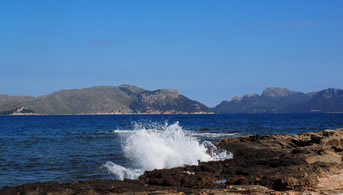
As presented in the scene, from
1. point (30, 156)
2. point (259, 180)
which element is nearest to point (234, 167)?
point (259, 180)

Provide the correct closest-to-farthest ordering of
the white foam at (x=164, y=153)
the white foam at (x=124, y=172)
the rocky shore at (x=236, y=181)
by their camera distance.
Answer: the rocky shore at (x=236, y=181)
the white foam at (x=124, y=172)
the white foam at (x=164, y=153)

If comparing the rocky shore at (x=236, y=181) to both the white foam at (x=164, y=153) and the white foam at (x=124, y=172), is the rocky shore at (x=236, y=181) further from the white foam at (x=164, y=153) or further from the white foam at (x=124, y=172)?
the white foam at (x=164, y=153)

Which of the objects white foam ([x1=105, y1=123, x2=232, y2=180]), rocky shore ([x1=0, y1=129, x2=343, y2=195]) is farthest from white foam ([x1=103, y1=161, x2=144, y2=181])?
rocky shore ([x1=0, y1=129, x2=343, y2=195])

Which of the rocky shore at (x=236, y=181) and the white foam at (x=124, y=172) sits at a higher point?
the rocky shore at (x=236, y=181)

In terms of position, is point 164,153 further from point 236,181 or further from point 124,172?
point 236,181

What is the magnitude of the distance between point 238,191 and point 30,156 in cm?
1847

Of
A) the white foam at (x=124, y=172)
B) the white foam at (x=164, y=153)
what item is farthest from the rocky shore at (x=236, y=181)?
the white foam at (x=164, y=153)

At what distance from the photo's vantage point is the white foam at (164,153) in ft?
61.7

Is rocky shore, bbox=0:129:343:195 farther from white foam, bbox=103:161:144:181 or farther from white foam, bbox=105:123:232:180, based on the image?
white foam, bbox=105:123:232:180

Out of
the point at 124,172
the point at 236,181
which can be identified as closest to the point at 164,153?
the point at 124,172

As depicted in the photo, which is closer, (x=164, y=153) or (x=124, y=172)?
(x=124, y=172)

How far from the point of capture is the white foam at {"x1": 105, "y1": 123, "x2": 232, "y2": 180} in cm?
1880

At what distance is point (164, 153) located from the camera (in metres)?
20.1

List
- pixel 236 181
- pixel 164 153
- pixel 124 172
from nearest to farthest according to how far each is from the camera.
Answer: pixel 236 181 → pixel 124 172 → pixel 164 153
